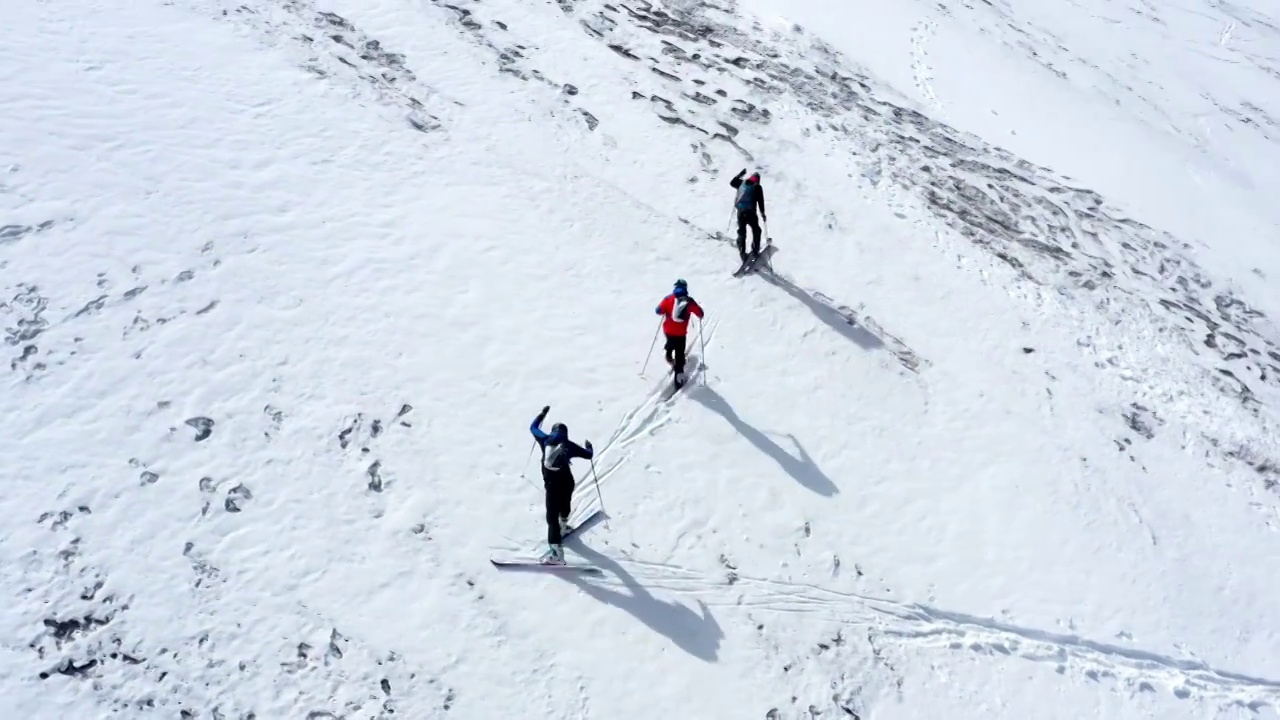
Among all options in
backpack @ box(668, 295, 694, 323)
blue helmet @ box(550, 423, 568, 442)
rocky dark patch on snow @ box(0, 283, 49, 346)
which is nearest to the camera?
blue helmet @ box(550, 423, 568, 442)

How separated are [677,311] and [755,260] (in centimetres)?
496

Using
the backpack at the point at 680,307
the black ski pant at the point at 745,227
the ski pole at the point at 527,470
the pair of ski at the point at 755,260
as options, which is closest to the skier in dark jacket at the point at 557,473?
the ski pole at the point at 527,470

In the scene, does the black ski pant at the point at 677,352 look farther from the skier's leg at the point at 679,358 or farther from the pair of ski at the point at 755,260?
the pair of ski at the point at 755,260

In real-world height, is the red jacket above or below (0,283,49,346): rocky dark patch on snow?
above

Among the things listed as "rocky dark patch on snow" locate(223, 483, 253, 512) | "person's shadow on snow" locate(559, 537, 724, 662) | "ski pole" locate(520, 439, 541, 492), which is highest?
"ski pole" locate(520, 439, 541, 492)

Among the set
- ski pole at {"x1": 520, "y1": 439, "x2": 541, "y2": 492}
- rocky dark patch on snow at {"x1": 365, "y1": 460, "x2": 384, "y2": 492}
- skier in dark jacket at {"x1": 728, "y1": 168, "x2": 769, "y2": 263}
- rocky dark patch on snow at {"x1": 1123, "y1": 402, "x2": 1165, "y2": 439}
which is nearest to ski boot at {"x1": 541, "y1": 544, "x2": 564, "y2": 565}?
ski pole at {"x1": 520, "y1": 439, "x2": 541, "y2": 492}

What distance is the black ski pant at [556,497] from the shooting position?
35.8 ft

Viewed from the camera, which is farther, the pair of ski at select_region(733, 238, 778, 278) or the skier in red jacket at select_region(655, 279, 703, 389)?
the pair of ski at select_region(733, 238, 778, 278)

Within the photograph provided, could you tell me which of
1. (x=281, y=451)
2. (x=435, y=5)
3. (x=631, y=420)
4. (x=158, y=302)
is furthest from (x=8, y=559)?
(x=435, y=5)

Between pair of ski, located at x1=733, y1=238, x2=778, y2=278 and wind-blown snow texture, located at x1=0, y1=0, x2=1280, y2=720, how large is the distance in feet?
1.06

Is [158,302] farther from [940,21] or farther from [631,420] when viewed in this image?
[940,21]

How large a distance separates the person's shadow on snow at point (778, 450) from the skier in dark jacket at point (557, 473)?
410cm

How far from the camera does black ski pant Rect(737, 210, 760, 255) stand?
55.0 feet

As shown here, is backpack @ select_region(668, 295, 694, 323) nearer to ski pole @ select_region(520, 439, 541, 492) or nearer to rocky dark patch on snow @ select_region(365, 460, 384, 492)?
ski pole @ select_region(520, 439, 541, 492)
